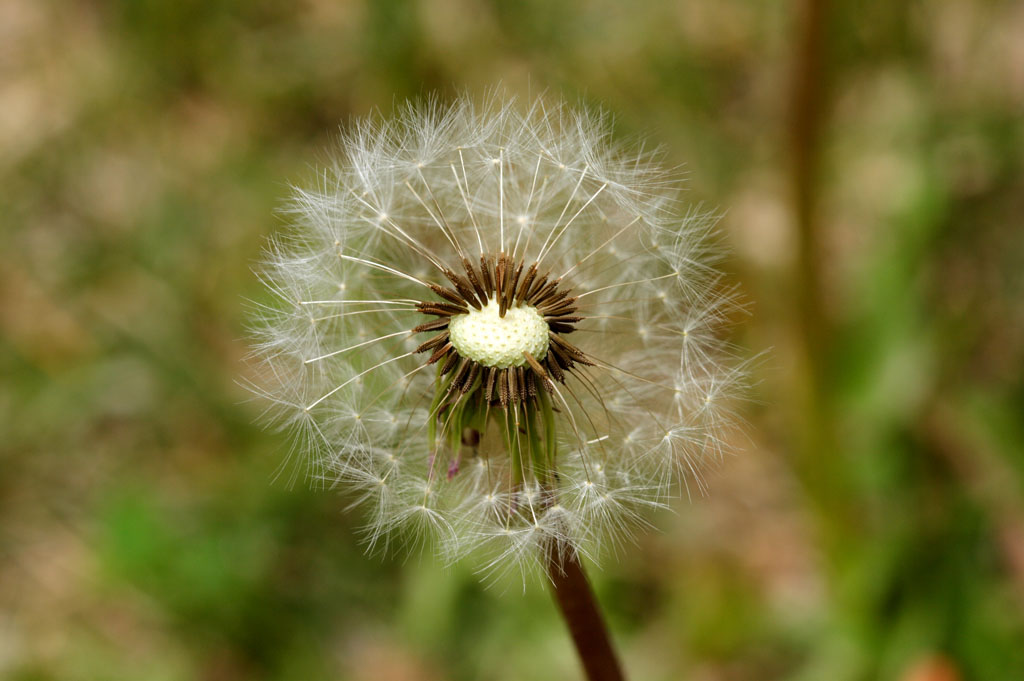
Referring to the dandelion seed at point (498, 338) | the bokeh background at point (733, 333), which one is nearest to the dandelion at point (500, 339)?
the dandelion seed at point (498, 338)

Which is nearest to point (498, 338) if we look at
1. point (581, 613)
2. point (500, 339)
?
point (500, 339)

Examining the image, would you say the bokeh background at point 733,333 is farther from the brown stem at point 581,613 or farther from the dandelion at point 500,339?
the brown stem at point 581,613

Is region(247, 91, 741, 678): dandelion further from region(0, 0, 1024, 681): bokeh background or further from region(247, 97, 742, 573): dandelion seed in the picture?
region(0, 0, 1024, 681): bokeh background

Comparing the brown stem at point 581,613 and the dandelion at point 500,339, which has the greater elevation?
the dandelion at point 500,339

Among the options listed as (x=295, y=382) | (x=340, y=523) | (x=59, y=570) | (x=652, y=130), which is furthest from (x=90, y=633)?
(x=652, y=130)

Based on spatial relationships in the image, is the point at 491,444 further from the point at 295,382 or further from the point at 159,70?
the point at 159,70

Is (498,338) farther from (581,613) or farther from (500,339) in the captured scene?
(581,613)
